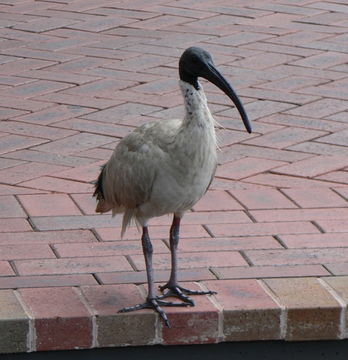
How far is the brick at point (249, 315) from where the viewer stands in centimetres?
464

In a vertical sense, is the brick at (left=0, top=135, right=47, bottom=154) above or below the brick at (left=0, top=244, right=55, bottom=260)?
below

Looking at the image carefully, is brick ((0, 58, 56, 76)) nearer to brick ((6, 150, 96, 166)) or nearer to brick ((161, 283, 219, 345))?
brick ((6, 150, 96, 166))

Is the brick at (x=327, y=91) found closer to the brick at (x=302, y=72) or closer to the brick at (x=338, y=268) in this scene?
the brick at (x=302, y=72)

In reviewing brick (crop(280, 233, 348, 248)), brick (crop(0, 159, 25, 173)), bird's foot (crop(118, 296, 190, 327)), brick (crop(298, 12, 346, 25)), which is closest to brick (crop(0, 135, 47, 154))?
brick (crop(0, 159, 25, 173))

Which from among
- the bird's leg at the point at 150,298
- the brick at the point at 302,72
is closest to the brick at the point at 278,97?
the brick at the point at 302,72

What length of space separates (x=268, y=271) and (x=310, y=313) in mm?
338

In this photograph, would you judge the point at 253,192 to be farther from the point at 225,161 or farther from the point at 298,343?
the point at 298,343

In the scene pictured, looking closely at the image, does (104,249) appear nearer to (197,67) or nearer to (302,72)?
(197,67)

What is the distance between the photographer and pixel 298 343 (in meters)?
4.78

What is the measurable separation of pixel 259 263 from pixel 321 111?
91.4 inches

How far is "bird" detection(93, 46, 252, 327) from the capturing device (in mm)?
4398

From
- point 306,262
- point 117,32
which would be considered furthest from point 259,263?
point 117,32

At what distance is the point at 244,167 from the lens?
6.24m

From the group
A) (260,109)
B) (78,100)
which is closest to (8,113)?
(78,100)
